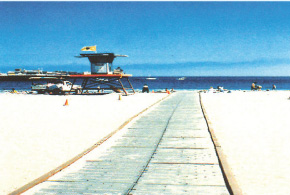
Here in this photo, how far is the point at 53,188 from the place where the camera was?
20.9 ft

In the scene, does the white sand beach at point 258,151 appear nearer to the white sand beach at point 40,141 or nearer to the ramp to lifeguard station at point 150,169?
the ramp to lifeguard station at point 150,169

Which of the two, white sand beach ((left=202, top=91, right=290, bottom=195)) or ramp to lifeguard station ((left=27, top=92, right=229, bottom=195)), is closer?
ramp to lifeguard station ((left=27, top=92, right=229, bottom=195))

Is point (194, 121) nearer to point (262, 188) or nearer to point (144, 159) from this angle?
point (144, 159)

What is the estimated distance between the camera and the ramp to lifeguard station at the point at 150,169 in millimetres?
6281

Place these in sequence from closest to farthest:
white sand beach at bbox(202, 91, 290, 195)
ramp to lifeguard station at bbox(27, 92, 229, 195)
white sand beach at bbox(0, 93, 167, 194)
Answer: ramp to lifeguard station at bbox(27, 92, 229, 195) < white sand beach at bbox(202, 91, 290, 195) < white sand beach at bbox(0, 93, 167, 194)

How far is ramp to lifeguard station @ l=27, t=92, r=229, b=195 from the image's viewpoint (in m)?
6.28

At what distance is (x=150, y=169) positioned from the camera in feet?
24.7

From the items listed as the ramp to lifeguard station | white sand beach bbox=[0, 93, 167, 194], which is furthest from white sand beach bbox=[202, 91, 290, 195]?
white sand beach bbox=[0, 93, 167, 194]

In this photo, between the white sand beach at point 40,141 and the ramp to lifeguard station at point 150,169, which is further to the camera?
the white sand beach at point 40,141

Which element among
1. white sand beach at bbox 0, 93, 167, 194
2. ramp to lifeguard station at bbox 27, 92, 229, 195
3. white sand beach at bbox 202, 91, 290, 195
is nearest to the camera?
ramp to lifeguard station at bbox 27, 92, 229, 195

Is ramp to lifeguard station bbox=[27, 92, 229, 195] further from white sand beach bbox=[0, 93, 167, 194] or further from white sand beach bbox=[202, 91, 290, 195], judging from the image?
white sand beach bbox=[0, 93, 167, 194]

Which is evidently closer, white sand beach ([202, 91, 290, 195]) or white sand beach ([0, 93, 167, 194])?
white sand beach ([202, 91, 290, 195])

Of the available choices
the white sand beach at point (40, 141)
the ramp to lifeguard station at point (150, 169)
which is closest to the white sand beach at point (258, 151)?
the ramp to lifeguard station at point (150, 169)

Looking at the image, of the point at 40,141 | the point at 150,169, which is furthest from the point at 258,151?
the point at 40,141
